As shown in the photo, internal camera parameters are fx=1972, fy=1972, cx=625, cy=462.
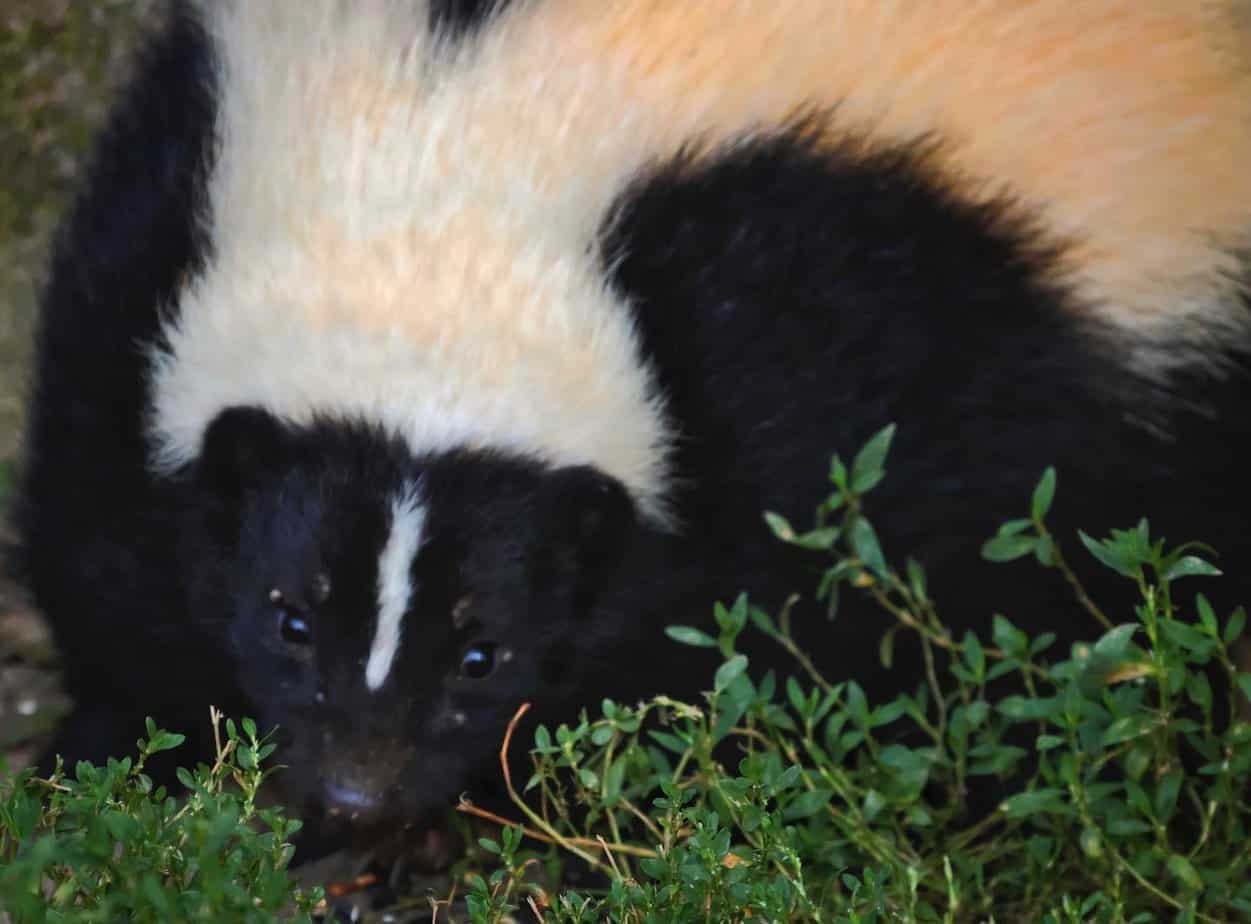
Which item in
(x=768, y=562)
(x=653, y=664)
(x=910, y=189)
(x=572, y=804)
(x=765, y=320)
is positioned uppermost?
(x=910, y=189)

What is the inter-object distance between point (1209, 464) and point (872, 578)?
76cm

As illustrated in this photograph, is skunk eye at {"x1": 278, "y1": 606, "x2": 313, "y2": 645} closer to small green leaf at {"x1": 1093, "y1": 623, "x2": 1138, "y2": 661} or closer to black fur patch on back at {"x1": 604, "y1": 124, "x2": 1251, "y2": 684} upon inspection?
black fur patch on back at {"x1": 604, "y1": 124, "x2": 1251, "y2": 684}

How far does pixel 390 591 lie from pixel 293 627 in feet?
0.72

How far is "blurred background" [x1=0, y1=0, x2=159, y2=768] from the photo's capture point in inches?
154

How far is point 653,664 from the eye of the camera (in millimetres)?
2932

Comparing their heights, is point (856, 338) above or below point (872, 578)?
above

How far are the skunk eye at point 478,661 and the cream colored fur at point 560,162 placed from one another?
271 millimetres

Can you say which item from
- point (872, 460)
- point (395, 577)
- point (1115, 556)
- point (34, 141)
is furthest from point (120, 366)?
point (1115, 556)

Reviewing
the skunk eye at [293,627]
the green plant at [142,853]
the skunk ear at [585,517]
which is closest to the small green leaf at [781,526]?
the skunk ear at [585,517]

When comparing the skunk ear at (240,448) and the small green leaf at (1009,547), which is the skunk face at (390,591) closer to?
the skunk ear at (240,448)

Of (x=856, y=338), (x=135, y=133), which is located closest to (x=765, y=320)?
(x=856, y=338)

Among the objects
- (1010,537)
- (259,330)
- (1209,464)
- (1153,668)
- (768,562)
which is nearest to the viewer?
(1153,668)

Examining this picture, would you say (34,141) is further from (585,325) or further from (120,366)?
(585,325)

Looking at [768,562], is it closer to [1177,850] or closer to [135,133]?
[1177,850]
